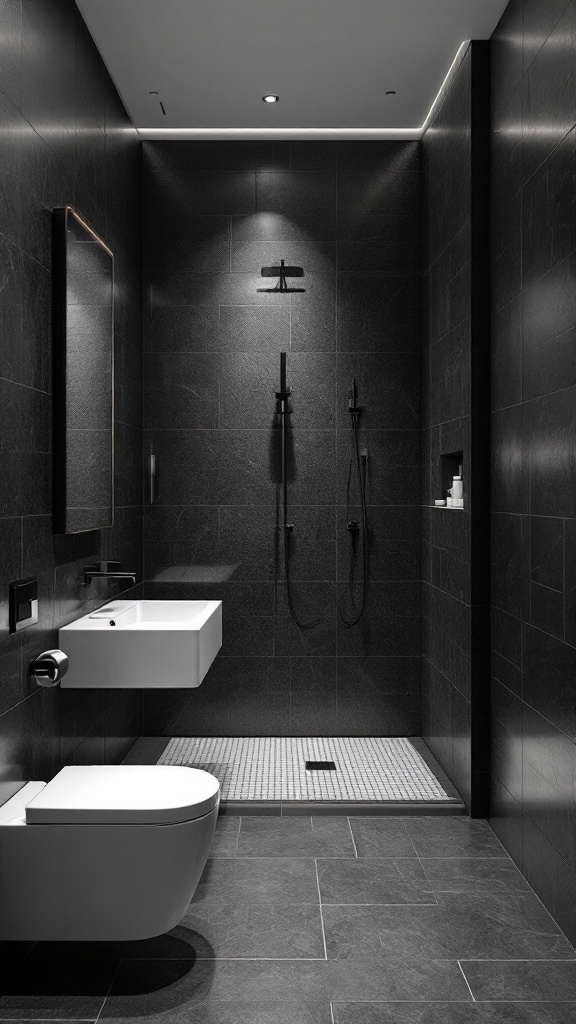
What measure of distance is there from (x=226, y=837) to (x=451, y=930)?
0.98m

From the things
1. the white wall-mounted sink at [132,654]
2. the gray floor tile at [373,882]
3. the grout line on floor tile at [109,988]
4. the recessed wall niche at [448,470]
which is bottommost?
the grout line on floor tile at [109,988]

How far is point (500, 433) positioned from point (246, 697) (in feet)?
6.48

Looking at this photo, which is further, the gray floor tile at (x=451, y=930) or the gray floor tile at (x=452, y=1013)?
the gray floor tile at (x=451, y=930)

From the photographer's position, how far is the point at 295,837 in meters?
3.13

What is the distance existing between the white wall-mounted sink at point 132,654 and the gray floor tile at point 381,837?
0.86 m

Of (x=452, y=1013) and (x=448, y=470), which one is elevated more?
(x=448, y=470)

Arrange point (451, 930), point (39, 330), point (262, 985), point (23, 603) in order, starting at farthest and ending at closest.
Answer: point (39, 330) < point (451, 930) < point (23, 603) < point (262, 985)

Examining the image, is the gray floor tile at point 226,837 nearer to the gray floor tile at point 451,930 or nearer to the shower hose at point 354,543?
the gray floor tile at point 451,930

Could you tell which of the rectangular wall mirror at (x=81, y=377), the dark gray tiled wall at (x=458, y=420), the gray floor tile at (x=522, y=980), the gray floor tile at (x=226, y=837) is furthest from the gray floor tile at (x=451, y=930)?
the rectangular wall mirror at (x=81, y=377)

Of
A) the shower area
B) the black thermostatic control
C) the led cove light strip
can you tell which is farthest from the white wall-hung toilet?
the led cove light strip

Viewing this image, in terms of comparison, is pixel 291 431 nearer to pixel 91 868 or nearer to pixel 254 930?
pixel 254 930

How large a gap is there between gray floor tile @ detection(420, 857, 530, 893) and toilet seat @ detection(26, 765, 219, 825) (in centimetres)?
98

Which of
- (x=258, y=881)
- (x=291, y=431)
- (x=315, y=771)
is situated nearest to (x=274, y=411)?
(x=291, y=431)

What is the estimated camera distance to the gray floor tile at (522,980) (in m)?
2.13
